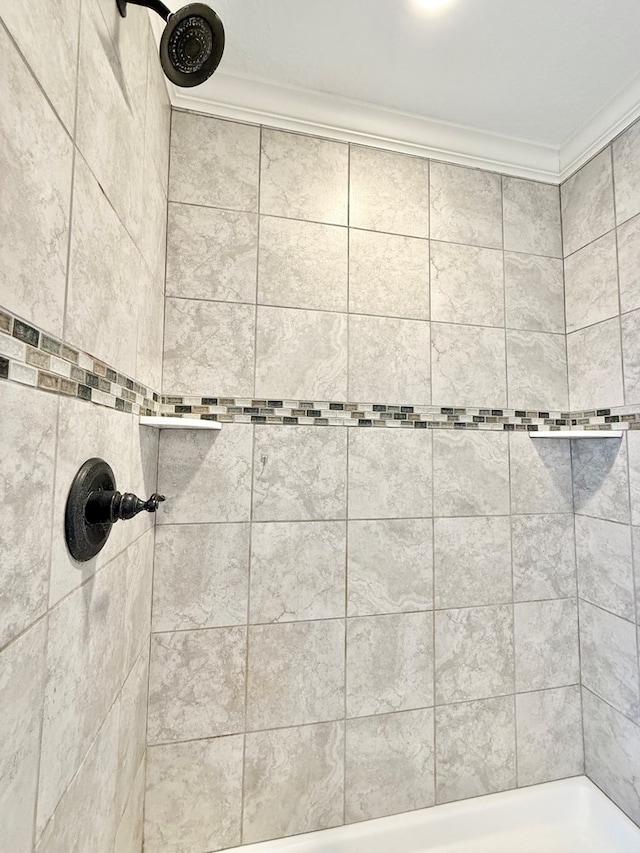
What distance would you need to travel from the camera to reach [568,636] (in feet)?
5.05

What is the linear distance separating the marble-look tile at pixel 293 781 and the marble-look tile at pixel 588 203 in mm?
1922

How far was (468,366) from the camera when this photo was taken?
5.00 ft

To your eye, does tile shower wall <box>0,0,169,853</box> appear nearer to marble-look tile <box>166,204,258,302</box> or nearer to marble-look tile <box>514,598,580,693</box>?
marble-look tile <box>166,204,258,302</box>

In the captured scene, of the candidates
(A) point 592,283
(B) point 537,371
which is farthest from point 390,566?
(A) point 592,283

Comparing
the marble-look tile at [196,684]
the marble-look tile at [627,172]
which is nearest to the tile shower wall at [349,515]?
the marble-look tile at [196,684]

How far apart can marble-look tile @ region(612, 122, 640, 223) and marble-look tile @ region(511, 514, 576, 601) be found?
1.09 meters

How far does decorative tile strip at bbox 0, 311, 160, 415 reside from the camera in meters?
0.50

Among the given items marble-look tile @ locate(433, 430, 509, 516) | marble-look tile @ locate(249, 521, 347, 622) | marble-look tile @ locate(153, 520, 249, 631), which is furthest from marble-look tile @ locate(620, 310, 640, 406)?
marble-look tile @ locate(153, 520, 249, 631)

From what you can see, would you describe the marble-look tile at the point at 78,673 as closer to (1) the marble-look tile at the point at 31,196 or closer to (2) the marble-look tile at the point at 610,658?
(1) the marble-look tile at the point at 31,196

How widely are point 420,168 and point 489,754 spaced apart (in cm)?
210

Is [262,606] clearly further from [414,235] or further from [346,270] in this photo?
[414,235]

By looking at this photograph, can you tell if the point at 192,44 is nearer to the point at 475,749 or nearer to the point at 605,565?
the point at 605,565

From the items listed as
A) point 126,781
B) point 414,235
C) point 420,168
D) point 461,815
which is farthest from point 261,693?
point 420,168

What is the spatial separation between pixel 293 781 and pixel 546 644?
98cm
